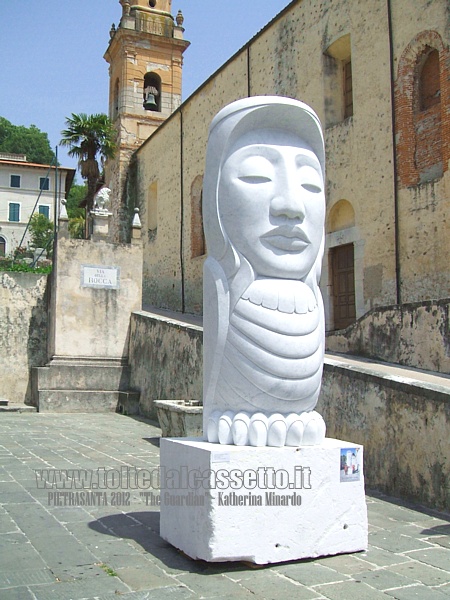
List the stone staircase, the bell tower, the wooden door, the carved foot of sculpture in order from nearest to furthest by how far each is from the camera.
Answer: the carved foot of sculpture < the stone staircase < the wooden door < the bell tower

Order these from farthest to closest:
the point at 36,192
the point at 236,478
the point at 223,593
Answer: the point at 36,192 < the point at 236,478 < the point at 223,593

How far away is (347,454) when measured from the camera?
431 cm

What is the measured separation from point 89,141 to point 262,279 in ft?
73.3

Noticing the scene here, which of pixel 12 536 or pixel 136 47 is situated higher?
pixel 136 47

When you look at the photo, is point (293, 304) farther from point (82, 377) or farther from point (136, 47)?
point (136, 47)

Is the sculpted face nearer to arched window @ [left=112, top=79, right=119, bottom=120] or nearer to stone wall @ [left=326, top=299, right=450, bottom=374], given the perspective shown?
stone wall @ [left=326, top=299, right=450, bottom=374]

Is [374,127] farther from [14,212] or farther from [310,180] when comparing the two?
[14,212]

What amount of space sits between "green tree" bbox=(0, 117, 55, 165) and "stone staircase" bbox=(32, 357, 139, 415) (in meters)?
48.2

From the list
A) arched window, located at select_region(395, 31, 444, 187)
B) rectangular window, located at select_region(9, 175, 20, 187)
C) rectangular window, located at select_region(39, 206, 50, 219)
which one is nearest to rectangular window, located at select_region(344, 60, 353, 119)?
arched window, located at select_region(395, 31, 444, 187)

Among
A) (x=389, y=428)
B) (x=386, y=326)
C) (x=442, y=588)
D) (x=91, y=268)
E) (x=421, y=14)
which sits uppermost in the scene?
(x=421, y=14)

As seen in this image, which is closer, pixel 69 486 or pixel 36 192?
pixel 69 486

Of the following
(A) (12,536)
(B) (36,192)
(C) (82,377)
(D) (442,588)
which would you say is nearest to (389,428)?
(D) (442,588)

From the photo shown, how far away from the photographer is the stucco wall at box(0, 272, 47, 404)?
47.8ft

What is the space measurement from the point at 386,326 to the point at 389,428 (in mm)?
4074
